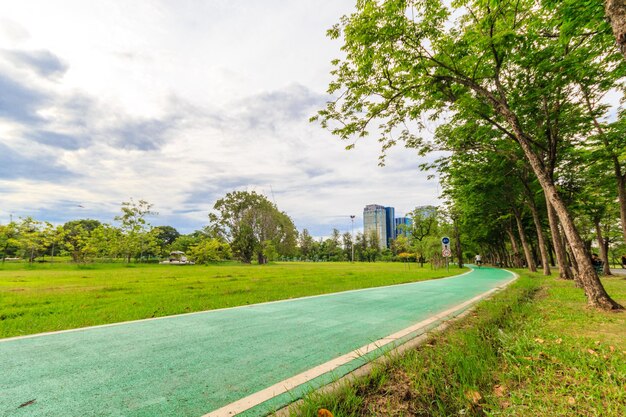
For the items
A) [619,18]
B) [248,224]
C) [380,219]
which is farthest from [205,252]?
[380,219]

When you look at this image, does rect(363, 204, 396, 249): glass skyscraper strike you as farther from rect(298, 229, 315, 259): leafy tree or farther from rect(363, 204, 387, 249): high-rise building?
rect(298, 229, 315, 259): leafy tree

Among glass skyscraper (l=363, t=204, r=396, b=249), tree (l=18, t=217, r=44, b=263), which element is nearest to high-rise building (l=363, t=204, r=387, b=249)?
glass skyscraper (l=363, t=204, r=396, b=249)

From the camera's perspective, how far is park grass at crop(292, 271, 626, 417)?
2.37 meters

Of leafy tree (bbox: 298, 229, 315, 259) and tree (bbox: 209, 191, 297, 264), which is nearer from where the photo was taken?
tree (bbox: 209, 191, 297, 264)

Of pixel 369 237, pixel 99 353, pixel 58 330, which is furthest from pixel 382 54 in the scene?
pixel 369 237

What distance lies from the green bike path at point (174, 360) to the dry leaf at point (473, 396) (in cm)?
124

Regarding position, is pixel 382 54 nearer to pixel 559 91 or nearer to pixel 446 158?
pixel 559 91

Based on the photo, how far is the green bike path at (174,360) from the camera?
8.59 feet

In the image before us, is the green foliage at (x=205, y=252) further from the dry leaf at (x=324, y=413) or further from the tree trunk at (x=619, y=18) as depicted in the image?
the tree trunk at (x=619, y=18)

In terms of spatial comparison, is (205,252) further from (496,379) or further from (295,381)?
(496,379)

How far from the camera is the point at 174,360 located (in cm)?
363

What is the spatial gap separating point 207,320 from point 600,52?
12130 millimetres

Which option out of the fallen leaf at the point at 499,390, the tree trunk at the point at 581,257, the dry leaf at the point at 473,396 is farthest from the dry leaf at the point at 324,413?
the tree trunk at the point at 581,257

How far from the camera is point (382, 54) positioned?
307 inches
